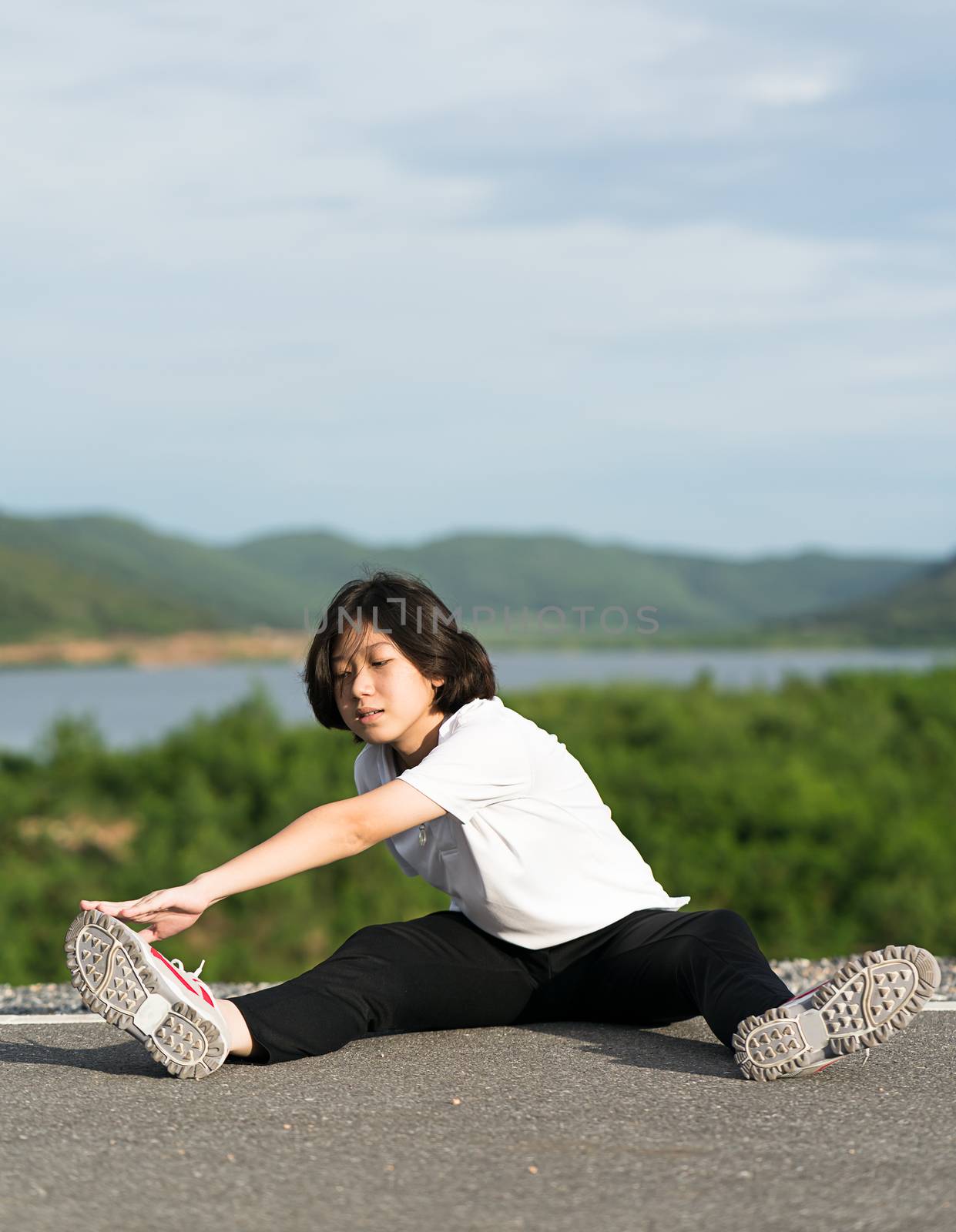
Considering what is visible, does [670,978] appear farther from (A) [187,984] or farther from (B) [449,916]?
(A) [187,984]

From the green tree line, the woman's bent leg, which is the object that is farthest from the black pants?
the green tree line

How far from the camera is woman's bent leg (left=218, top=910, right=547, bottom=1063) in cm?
383

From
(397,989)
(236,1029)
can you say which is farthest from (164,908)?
(397,989)

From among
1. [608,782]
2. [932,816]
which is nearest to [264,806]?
[608,782]

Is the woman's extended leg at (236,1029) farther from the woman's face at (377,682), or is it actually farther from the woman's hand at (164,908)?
the woman's face at (377,682)

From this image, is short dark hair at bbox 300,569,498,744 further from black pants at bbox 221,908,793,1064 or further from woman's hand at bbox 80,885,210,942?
woman's hand at bbox 80,885,210,942

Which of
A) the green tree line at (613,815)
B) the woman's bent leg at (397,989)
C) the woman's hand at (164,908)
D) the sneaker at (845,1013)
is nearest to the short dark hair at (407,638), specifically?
the woman's bent leg at (397,989)

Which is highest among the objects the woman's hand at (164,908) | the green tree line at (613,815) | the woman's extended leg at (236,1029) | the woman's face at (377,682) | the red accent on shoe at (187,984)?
the woman's face at (377,682)

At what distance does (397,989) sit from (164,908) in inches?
31.9

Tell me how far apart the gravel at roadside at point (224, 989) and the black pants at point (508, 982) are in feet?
3.37

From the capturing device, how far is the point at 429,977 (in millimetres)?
4094

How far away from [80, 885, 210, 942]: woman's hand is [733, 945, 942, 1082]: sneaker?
1.34 meters

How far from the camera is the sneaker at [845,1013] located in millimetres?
3408

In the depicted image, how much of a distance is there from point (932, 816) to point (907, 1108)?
76.8 ft
